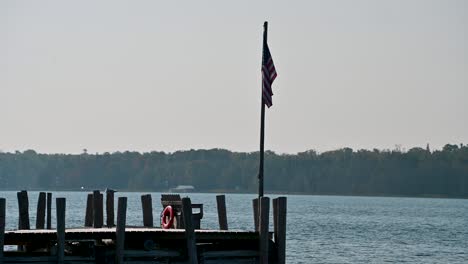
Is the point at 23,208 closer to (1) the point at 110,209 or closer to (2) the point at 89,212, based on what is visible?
(1) the point at 110,209

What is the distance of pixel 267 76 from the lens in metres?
33.5

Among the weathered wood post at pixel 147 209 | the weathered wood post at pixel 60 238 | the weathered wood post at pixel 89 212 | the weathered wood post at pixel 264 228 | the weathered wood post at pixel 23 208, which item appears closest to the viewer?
the weathered wood post at pixel 60 238

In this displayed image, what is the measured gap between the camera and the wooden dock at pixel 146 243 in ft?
96.2

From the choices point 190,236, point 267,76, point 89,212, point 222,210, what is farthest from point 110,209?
point 190,236

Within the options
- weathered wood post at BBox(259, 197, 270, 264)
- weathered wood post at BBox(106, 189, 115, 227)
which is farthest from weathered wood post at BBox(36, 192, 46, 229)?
weathered wood post at BBox(259, 197, 270, 264)

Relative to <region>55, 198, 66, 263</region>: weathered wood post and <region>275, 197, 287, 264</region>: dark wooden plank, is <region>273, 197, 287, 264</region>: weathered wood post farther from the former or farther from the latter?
<region>55, 198, 66, 263</region>: weathered wood post

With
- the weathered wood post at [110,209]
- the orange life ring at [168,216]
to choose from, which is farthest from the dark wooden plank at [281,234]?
the weathered wood post at [110,209]

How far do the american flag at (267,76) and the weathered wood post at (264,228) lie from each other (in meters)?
3.50

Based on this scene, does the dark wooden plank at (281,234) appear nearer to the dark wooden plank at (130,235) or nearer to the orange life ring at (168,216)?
the dark wooden plank at (130,235)

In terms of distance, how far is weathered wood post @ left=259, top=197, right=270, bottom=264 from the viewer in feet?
100

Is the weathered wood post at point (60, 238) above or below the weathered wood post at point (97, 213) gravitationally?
below

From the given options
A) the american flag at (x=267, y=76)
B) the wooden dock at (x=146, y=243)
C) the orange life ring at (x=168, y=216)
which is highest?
the american flag at (x=267, y=76)

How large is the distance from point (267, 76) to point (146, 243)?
18.4ft

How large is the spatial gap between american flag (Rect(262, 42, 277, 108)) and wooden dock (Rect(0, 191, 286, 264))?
10.7ft
